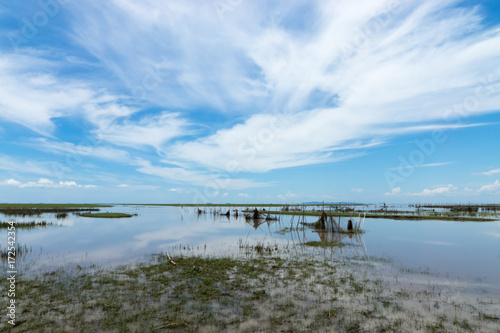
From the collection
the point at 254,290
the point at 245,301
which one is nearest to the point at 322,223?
the point at 254,290

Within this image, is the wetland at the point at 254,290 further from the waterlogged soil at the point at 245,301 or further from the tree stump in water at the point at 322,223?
the tree stump in water at the point at 322,223

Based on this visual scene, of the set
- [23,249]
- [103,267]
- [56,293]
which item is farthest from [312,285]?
[23,249]

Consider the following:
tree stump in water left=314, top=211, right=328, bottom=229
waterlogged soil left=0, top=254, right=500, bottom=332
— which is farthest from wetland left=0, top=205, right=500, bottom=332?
tree stump in water left=314, top=211, right=328, bottom=229

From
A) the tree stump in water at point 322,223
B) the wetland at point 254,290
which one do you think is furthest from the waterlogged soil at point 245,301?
the tree stump in water at point 322,223

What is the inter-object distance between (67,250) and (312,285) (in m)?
20.4

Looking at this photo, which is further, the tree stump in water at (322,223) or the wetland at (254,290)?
the tree stump in water at (322,223)

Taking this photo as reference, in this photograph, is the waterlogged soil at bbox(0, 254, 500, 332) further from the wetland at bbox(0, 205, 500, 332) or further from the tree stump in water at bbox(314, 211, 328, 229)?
the tree stump in water at bbox(314, 211, 328, 229)

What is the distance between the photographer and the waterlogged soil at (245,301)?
28.3 feet

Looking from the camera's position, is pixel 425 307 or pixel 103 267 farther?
pixel 103 267

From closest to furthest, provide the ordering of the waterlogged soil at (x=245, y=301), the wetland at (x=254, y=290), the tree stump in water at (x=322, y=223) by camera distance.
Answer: the waterlogged soil at (x=245, y=301) < the wetland at (x=254, y=290) < the tree stump in water at (x=322, y=223)

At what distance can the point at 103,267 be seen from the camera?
16.0 metres

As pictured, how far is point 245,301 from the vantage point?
10.7 meters

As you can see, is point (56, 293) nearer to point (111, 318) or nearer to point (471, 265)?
point (111, 318)

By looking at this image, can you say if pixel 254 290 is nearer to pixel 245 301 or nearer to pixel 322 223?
pixel 245 301
